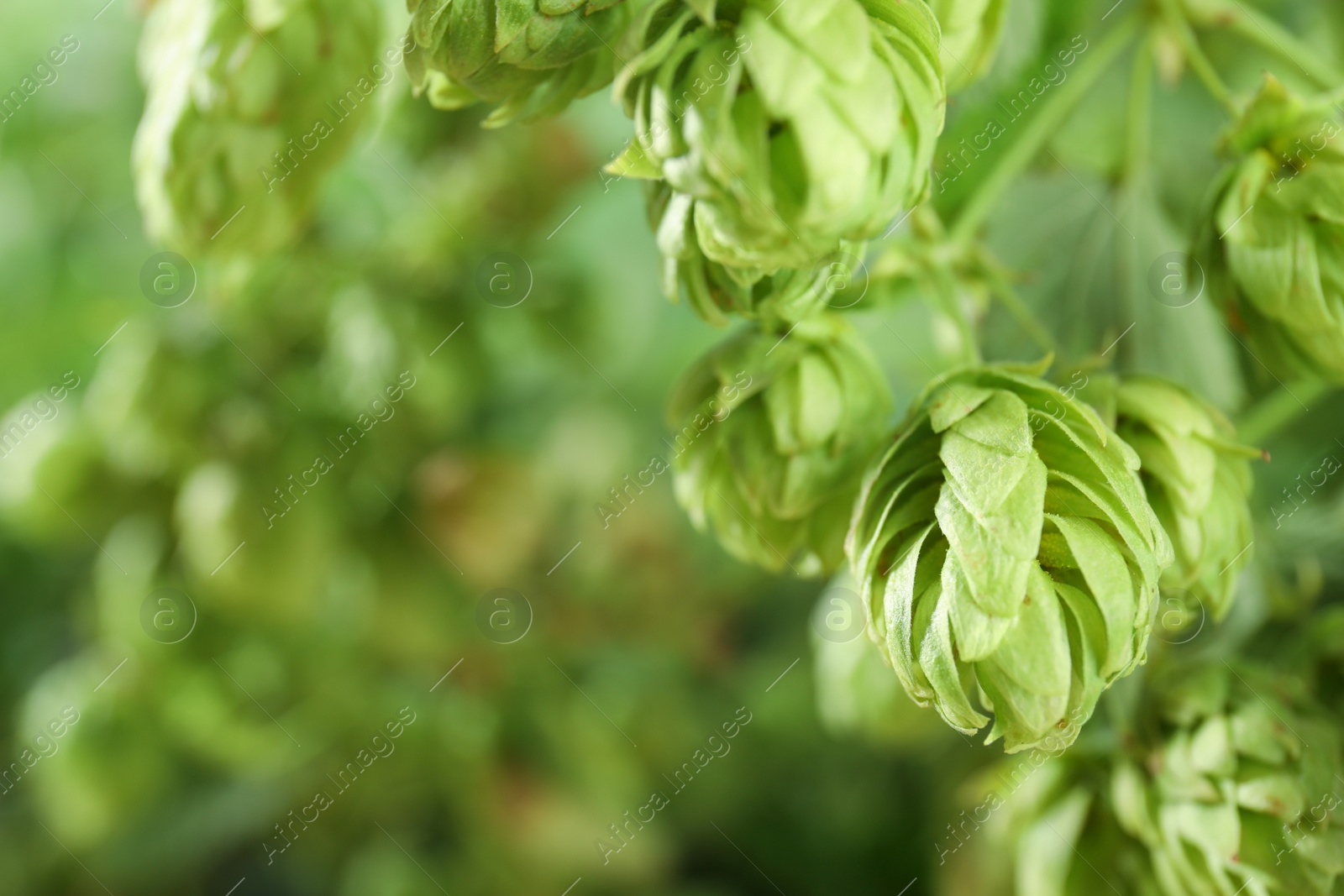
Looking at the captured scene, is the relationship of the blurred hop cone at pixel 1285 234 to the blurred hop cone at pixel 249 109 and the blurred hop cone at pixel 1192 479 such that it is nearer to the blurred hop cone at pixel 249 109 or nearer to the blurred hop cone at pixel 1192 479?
the blurred hop cone at pixel 1192 479

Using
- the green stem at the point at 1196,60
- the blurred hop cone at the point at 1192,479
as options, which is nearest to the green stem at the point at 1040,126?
the green stem at the point at 1196,60

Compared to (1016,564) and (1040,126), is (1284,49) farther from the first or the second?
(1016,564)

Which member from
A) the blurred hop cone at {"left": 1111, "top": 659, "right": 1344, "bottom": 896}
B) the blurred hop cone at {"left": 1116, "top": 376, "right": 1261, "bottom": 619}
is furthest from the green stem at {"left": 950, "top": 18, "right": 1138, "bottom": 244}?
the blurred hop cone at {"left": 1111, "top": 659, "right": 1344, "bottom": 896}

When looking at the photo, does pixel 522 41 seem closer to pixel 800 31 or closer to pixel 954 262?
pixel 800 31

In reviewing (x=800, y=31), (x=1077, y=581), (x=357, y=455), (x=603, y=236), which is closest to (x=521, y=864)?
(x=357, y=455)

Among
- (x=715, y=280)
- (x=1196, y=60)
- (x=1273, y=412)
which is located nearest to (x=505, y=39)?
(x=715, y=280)

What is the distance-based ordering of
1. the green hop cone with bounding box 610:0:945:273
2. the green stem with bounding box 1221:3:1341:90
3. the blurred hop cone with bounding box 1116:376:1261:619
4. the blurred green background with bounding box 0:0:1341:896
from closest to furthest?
the green hop cone with bounding box 610:0:945:273
the blurred hop cone with bounding box 1116:376:1261:619
the green stem with bounding box 1221:3:1341:90
the blurred green background with bounding box 0:0:1341:896

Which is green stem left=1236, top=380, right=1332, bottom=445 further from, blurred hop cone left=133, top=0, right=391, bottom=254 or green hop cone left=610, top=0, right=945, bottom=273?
blurred hop cone left=133, top=0, right=391, bottom=254
